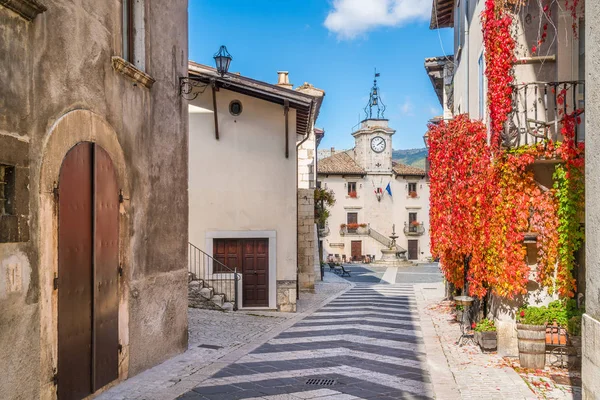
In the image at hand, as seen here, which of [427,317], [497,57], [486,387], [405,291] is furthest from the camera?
[405,291]

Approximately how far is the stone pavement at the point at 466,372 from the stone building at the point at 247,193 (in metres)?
4.86

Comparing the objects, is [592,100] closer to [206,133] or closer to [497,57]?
[497,57]

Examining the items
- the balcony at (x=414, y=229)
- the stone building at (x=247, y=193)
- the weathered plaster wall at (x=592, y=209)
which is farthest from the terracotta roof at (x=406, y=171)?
the weathered plaster wall at (x=592, y=209)

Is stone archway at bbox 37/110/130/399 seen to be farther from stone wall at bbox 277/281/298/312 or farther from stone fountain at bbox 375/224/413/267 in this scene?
stone fountain at bbox 375/224/413/267

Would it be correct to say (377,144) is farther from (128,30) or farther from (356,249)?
(128,30)

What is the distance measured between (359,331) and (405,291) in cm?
1081

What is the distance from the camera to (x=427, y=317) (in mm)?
15172

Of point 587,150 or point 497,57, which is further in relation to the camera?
point 497,57

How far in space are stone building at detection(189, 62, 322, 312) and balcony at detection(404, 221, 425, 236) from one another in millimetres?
39304

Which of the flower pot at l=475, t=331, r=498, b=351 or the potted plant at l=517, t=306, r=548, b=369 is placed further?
the flower pot at l=475, t=331, r=498, b=351

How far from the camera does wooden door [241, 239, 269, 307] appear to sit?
16.6m

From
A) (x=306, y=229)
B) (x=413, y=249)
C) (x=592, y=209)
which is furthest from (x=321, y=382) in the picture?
(x=413, y=249)

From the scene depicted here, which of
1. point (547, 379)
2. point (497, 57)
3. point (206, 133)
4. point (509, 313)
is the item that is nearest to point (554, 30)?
point (497, 57)

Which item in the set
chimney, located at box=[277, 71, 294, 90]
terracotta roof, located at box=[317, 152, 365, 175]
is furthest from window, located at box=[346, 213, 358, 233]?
chimney, located at box=[277, 71, 294, 90]
